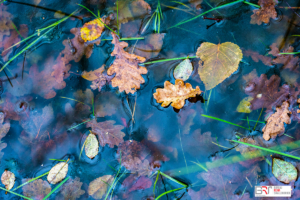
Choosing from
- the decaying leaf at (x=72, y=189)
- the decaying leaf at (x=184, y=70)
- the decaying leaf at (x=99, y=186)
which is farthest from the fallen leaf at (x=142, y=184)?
the decaying leaf at (x=184, y=70)

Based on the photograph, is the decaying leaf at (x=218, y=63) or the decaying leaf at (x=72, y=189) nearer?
the decaying leaf at (x=218, y=63)

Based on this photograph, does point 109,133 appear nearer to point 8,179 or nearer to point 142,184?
point 142,184

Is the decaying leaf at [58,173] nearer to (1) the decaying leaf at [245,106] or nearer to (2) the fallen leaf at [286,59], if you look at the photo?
(1) the decaying leaf at [245,106]

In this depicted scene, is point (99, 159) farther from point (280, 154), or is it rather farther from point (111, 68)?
point (280, 154)

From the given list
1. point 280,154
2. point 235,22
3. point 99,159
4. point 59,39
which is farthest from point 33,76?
point 280,154

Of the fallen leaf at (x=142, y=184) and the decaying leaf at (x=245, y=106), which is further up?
the decaying leaf at (x=245, y=106)

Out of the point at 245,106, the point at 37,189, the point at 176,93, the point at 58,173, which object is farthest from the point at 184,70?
the point at 37,189
